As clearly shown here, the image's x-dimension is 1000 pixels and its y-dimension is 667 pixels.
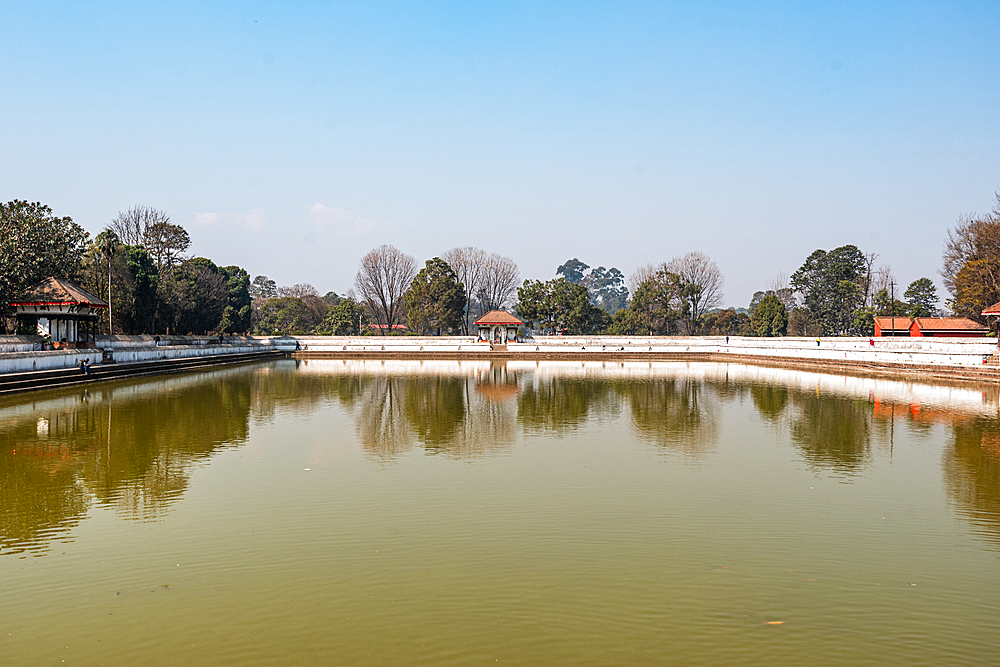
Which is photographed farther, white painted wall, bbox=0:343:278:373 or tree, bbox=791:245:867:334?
tree, bbox=791:245:867:334

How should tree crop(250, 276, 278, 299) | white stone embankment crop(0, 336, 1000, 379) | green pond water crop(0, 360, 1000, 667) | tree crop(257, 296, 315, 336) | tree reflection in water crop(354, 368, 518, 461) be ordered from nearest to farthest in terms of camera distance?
green pond water crop(0, 360, 1000, 667) < tree reflection in water crop(354, 368, 518, 461) < white stone embankment crop(0, 336, 1000, 379) < tree crop(257, 296, 315, 336) < tree crop(250, 276, 278, 299)

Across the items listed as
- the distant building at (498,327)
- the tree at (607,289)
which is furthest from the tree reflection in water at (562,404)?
the tree at (607,289)

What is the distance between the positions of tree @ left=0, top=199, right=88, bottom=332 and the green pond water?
18978mm

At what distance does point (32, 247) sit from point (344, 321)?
33207mm

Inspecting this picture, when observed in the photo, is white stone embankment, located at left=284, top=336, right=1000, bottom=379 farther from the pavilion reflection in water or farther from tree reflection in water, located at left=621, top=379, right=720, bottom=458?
tree reflection in water, located at left=621, top=379, right=720, bottom=458

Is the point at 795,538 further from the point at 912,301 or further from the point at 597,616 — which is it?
the point at 912,301

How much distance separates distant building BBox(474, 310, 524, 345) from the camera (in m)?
52.0

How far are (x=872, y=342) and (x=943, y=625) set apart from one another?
40.0 m

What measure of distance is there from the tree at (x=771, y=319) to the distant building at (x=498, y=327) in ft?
72.9

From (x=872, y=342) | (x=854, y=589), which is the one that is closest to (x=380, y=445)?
(x=854, y=589)

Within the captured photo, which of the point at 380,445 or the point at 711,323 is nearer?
the point at 380,445

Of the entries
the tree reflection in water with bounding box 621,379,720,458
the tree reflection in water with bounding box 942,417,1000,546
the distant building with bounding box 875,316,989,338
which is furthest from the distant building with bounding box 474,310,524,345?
the tree reflection in water with bounding box 942,417,1000,546

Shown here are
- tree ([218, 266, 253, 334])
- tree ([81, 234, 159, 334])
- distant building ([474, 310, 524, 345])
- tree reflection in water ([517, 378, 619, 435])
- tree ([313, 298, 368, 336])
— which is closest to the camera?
tree reflection in water ([517, 378, 619, 435])

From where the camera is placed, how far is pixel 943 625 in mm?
4820
